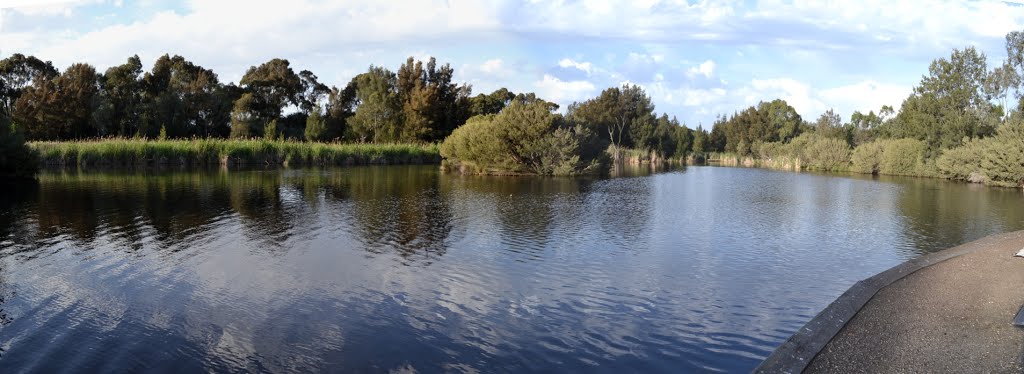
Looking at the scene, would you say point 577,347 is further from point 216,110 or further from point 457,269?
point 216,110

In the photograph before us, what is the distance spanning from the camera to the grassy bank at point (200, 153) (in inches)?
1385

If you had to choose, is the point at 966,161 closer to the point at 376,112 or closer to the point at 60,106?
the point at 376,112

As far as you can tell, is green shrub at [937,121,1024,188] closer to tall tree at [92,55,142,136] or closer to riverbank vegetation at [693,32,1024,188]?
riverbank vegetation at [693,32,1024,188]

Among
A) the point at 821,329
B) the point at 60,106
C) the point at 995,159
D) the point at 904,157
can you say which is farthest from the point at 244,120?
the point at 821,329

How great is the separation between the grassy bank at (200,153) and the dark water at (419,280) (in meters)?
18.1

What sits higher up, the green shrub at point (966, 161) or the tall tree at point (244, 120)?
the tall tree at point (244, 120)

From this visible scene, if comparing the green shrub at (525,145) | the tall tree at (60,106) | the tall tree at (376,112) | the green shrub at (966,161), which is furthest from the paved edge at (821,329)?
the tall tree at (376,112)

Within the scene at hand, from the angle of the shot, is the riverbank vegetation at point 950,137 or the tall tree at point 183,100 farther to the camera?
the tall tree at point 183,100

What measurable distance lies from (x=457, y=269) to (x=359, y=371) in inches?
175

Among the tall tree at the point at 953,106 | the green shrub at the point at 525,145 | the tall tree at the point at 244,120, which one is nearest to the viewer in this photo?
the green shrub at the point at 525,145

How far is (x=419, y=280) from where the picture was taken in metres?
9.39

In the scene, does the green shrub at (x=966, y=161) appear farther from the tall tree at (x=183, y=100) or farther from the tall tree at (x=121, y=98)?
the tall tree at (x=121, y=98)

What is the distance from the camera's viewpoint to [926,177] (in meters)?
45.1

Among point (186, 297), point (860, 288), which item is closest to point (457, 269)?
point (186, 297)
